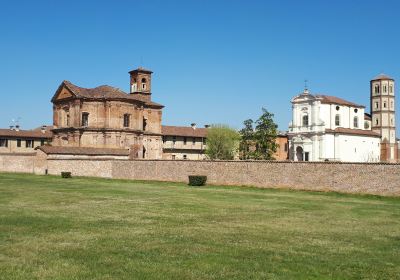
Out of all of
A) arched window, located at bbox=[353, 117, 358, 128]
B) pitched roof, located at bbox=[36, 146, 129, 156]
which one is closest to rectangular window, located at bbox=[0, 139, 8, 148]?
pitched roof, located at bbox=[36, 146, 129, 156]

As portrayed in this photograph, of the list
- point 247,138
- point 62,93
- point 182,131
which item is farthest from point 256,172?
point 182,131

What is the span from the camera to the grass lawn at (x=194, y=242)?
841 cm

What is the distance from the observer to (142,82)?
232 ft

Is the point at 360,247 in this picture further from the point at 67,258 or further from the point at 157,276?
the point at 67,258

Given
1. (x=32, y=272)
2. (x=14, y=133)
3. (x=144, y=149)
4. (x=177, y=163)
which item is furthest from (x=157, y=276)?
(x=14, y=133)

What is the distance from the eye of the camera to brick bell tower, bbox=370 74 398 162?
91.0 m

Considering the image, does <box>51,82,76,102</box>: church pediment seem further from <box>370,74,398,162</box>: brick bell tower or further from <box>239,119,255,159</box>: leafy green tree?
<box>370,74,398,162</box>: brick bell tower

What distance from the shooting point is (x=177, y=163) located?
38.3m

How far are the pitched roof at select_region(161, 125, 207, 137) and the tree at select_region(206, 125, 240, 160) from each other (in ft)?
13.3

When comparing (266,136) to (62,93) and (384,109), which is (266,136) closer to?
(62,93)

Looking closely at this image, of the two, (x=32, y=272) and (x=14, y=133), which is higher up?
(x=14, y=133)

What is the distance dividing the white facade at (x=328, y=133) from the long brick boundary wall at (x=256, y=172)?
3798 cm

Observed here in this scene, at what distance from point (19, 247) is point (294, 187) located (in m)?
22.9

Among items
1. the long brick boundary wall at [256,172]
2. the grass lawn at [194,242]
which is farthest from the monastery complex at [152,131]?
the grass lawn at [194,242]
